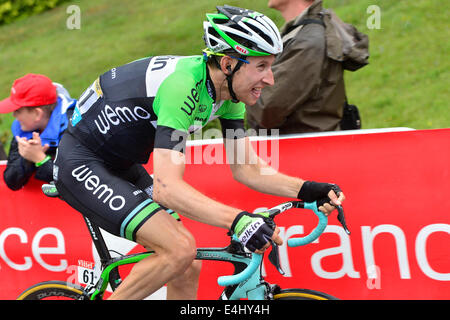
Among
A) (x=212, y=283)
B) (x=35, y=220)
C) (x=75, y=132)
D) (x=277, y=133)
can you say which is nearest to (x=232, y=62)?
(x=75, y=132)

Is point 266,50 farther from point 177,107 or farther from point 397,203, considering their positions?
point 397,203

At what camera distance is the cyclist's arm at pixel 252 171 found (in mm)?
4004

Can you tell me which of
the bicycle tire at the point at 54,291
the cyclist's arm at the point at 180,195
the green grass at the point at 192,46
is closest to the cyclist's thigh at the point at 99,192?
the cyclist's arm at the point at 180,195

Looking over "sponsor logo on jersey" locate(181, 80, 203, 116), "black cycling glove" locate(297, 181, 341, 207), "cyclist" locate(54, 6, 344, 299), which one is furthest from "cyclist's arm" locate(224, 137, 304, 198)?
"sponsor logo on jersey" locate(181, 80, 203, 116)

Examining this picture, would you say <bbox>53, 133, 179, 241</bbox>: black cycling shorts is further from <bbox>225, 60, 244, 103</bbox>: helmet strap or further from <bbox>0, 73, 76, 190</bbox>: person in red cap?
<bbox>0, 73, 76, 190</bbox>: person in red cap

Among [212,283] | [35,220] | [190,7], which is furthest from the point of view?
[190,7]

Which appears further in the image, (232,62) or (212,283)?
(212,283)

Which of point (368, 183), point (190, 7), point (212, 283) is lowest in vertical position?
Answer: point (212, 283)

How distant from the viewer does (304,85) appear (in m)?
4.88

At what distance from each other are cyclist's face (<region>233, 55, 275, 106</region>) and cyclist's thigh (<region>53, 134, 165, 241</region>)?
2.89 feet

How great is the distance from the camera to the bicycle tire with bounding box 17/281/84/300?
176 inches

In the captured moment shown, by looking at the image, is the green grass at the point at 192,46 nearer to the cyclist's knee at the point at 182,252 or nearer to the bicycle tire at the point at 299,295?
the bicycle tire at the point at 299,295

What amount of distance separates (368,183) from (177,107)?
5.93ft

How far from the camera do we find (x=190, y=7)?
16.4 metres
